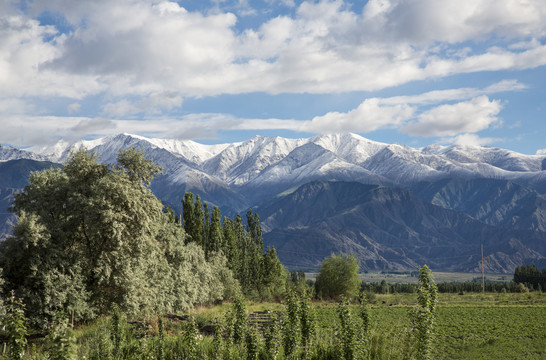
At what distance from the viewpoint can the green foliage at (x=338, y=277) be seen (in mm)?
111312

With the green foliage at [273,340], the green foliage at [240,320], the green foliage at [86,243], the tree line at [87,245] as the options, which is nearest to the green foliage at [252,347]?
the green foliage at [273,340]

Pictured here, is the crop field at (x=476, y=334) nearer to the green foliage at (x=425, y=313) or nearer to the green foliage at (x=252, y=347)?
the green foliage at (x=425, y=313)

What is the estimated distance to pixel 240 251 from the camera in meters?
108

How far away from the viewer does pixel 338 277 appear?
11200 centimetres

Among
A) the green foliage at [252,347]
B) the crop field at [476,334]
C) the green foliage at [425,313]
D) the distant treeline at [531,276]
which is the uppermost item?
the green foliage at [425,313]

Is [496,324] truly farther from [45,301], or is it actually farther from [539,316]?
[45,301]

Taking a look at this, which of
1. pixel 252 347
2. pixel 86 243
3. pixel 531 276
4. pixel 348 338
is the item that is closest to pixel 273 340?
pixel 252 347

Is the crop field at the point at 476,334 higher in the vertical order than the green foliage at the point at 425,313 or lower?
lower

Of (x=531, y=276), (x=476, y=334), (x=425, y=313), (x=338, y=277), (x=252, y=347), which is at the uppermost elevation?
(x=425, y=313)

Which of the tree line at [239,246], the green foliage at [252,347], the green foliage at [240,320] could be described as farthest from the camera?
the tree line at [239,246]

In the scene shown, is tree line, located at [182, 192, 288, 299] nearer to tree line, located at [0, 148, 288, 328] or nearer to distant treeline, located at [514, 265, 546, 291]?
tree line, located at [0, 148, 288, 328]

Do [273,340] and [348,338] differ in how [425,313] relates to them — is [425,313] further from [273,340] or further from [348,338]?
[273,340]

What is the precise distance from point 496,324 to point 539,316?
1322cm

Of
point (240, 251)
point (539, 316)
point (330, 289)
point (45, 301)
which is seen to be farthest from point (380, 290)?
point (45, 301)
